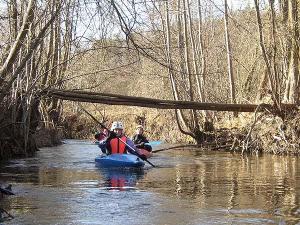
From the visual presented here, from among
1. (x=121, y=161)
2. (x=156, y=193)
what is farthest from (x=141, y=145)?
(x=156, y=193)

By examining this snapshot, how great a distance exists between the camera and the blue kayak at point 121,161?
47.7 ft

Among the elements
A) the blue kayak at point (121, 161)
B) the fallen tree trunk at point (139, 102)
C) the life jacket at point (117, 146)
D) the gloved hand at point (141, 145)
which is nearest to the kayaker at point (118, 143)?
the life jacket at point (117, 146)

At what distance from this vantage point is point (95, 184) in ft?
38.1

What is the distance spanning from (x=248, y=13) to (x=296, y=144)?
6279mm

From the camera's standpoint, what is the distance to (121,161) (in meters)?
14.7

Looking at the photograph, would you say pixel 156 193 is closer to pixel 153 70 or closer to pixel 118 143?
pixel 118 143

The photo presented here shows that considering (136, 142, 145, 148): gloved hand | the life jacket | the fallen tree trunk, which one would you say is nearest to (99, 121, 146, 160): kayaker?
the life jacket

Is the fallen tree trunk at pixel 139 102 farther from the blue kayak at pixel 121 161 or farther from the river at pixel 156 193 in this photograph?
the river at pixel 156 193

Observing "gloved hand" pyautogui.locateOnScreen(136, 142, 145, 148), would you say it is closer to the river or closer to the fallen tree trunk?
the river

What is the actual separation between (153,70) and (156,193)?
21.2m

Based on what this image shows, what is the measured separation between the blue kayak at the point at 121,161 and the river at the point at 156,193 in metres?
0.31

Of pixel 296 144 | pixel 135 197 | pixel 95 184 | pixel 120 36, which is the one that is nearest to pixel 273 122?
pixel 296 144

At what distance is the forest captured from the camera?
30.1 feet

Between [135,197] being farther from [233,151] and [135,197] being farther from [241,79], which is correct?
[241,79]
